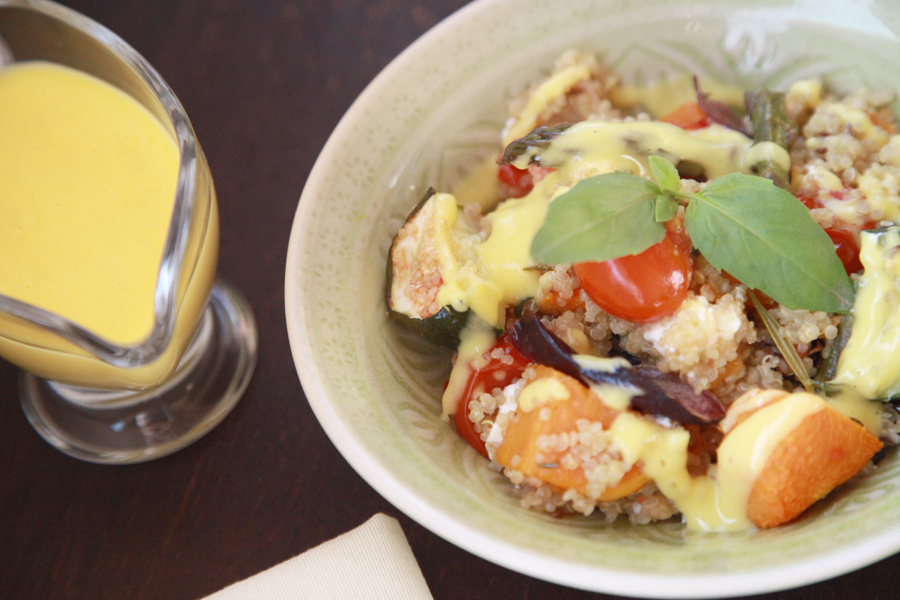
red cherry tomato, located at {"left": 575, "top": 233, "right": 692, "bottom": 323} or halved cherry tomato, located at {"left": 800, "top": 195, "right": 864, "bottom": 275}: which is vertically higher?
halved cherry tomato, located at {"left": 800, "top": 195, "right": 864, "bottom": 275}

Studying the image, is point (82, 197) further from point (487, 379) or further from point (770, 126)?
point (770, 126)

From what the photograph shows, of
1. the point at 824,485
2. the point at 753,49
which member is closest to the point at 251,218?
the point at 753,49

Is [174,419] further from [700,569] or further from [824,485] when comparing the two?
[824,485]

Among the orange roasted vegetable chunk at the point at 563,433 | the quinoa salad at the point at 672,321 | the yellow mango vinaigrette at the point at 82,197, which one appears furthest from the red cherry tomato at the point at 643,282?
the yellow mango vinaigrette at the point at 82,197

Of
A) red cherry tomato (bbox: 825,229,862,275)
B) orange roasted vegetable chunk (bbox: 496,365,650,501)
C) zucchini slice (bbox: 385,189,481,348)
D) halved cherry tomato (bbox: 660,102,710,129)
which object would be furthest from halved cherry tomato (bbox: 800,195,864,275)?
zucchini slice (bbox: 385,189,481,348)

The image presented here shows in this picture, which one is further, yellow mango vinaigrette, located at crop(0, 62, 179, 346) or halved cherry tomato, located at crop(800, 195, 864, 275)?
yellow mango vinaigrette, located at crop(0, 62, 179, 346)

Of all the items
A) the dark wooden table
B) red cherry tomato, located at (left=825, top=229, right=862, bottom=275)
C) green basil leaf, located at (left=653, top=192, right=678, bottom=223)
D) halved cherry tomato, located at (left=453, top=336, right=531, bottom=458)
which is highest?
green basil leaf, located at (left=653, top=192, right=678, bottom=223)

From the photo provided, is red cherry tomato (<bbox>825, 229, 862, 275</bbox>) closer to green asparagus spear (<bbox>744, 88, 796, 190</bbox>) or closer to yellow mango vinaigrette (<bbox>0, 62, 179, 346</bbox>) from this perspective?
green asparagus spear (<bbox>744, 88, 796, 190</bbox>)
